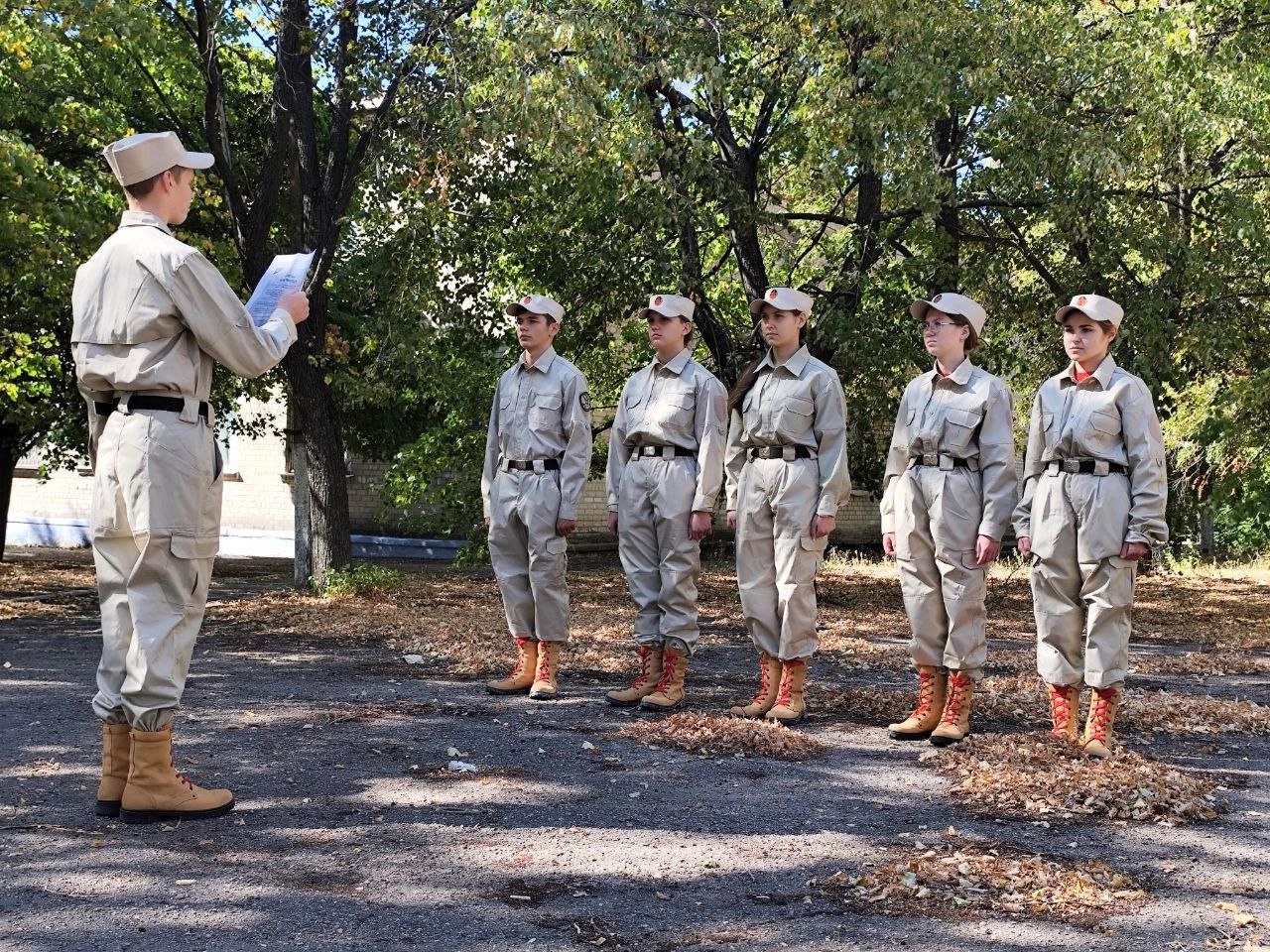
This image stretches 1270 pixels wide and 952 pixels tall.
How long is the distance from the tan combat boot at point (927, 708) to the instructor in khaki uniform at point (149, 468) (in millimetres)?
3478

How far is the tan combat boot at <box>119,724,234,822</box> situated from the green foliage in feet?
30.3

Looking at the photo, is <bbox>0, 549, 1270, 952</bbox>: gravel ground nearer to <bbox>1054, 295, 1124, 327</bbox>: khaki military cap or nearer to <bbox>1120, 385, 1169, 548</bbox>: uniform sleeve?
<bbox>1120, 385, 1169, 548</bbox>: uniform sleeve

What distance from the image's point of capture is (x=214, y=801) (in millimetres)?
4848

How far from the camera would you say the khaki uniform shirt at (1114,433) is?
20.0 ft

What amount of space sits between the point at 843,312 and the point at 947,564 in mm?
6824

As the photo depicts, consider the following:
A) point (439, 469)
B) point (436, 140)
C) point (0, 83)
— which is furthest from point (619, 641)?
point (0, 83)

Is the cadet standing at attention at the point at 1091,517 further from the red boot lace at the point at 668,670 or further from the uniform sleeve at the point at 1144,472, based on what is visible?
the red boot lace at the point at 668,670

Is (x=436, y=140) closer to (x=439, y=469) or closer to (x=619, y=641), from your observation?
(x=439, y=469)

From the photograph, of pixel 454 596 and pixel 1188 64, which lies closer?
pixel 1188 64

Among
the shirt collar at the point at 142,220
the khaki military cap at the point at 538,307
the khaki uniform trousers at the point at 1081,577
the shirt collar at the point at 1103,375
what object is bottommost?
the khaki uniform trousers at the point at 1081,577

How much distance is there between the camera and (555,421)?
776 centimetres

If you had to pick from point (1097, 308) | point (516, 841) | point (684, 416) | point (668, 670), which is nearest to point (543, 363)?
point (684, 416)

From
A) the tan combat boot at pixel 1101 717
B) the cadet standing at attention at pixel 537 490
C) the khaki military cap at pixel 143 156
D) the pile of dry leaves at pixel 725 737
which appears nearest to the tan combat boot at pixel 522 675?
the cadet standing at attention at pixel 537 490

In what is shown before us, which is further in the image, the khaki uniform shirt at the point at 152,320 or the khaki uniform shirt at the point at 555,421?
the khaki uniform shirt at the point at 555,421
